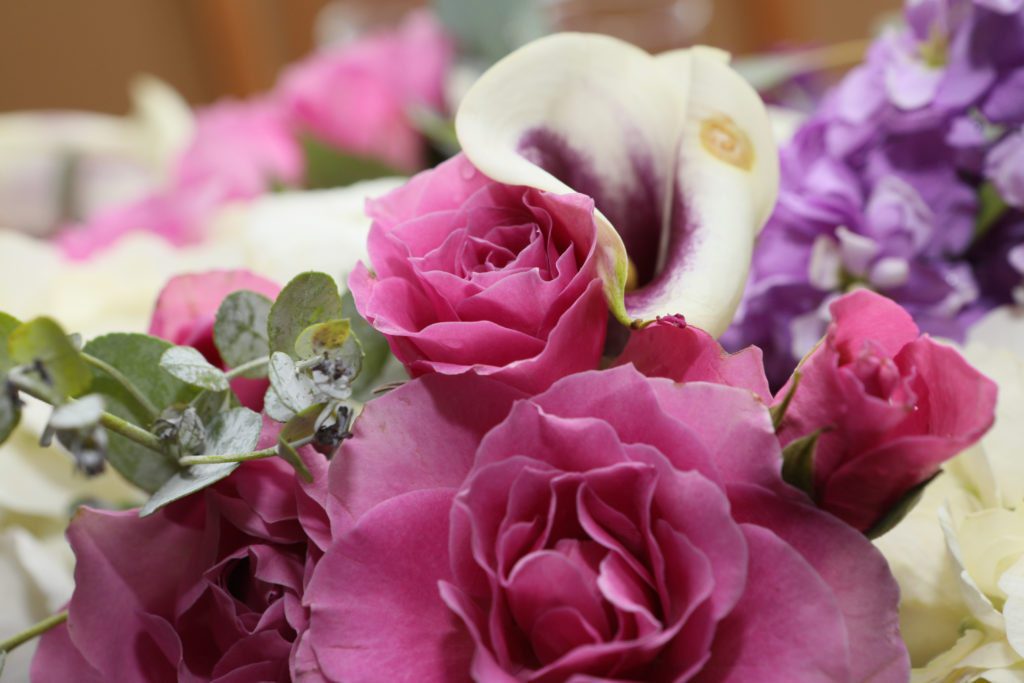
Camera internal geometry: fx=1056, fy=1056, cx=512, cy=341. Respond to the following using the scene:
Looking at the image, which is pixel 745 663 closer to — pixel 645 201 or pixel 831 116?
pixel 645 201

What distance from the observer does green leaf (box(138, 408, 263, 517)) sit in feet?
0.78

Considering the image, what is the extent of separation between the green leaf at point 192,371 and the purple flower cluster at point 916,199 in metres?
0.18

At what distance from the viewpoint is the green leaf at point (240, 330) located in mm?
281

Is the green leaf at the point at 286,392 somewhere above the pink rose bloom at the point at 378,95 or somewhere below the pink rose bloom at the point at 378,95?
above

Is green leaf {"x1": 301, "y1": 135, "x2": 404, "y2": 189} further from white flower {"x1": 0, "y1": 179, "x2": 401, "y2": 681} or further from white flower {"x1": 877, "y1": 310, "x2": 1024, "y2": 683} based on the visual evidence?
white flower {"x1": 877, "y1": 310, "x2": 1024, "y2": 683}

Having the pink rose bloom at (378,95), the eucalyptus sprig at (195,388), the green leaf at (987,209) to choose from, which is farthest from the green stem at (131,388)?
the pink rose bloom at (378,95)

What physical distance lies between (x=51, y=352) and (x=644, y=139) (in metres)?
0.17

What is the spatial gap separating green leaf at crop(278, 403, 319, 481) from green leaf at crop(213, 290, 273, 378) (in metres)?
0.05

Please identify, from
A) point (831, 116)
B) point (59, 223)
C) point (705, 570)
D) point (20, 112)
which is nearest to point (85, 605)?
point (705, 570)

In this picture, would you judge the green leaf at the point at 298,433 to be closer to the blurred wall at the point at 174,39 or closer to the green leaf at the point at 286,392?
the green leaf at the point at 286,392

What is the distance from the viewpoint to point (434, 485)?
233 mm

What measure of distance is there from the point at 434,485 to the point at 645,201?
11 centimetres

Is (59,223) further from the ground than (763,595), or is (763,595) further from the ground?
(763,595)

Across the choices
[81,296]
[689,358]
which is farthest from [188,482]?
[81,296]
